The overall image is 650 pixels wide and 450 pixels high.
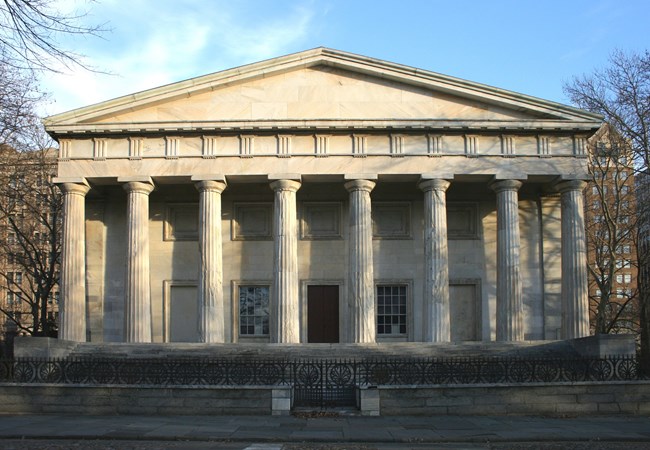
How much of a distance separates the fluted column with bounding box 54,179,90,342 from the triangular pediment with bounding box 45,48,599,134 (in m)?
3.19

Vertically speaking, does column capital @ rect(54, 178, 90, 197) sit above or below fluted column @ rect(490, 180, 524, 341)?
above

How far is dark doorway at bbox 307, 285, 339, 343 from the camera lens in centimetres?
3469

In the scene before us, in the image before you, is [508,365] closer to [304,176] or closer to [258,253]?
[304,176]

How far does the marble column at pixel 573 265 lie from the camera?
30.7m

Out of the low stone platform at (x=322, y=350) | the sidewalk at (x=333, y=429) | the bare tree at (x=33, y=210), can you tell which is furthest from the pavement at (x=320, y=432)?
the bare tree at (x=33, y=210)

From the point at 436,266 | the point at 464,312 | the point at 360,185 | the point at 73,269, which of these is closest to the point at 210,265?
the point at 73,269

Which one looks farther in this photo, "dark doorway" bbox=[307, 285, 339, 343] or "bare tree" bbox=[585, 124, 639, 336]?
"bare tree" bbox=[585, 124, 639, 336]

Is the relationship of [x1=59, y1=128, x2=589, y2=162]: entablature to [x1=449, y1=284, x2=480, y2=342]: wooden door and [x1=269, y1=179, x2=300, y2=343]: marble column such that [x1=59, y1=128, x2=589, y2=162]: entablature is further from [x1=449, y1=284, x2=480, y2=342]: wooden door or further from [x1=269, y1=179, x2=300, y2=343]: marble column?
[x1=449, y1=284, x2=480, y2=342]: wooden door

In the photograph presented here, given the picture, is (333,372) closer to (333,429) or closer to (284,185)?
(333,429)

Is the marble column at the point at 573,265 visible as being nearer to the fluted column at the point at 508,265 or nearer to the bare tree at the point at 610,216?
the fluted column at the point at 508,265

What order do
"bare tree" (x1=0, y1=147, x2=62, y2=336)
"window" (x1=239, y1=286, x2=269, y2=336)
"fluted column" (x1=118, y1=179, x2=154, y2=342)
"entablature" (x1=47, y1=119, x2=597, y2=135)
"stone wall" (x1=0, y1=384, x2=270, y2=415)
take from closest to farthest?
1. "stone wall" (x1=0, y1=384, x2=270, y2=415)
2. "fluted column" (x1=118, y1=179, x2=154, y2=342)
3. "entablature" (x1=47, y1=119, x2=597, y2=135)
4. "window" (x1=239, y1=286, x2=269, y2=336)
5. "bare tree" (x1=0, y1=147, x2=62, y2=336)

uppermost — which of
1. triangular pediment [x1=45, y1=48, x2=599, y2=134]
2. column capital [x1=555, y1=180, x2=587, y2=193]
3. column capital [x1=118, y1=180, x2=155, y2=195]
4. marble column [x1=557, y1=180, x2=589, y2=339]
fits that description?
triangular pediment [x1=45, y1=48, x2=599, y2=134]

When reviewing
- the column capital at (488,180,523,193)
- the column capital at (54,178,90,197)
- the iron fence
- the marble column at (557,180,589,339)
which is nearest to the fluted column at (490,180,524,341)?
the column capital at (488,180,523,193)

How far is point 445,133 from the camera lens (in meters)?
31.7
